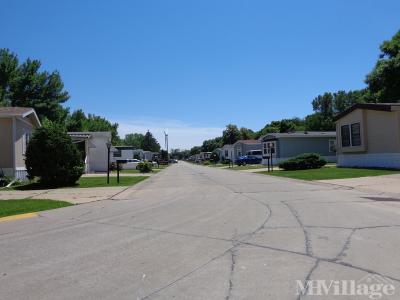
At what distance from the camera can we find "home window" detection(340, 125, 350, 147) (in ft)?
124

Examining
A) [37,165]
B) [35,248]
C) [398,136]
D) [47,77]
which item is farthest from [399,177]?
[47,77]

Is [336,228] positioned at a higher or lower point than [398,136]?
lower

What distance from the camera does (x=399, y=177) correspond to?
2444 cm

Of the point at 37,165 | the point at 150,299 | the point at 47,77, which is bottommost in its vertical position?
the point at 150,299

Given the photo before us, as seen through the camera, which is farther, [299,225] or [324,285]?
[299,225]

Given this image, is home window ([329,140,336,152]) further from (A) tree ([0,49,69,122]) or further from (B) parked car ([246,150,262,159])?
(A) tree ([0,49,69,122])

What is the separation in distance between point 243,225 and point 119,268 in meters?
4.30

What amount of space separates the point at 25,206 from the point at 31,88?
46798 millimetres

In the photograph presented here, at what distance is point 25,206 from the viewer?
16031mm

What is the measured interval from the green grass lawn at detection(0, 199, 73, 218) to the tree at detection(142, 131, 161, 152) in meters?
157

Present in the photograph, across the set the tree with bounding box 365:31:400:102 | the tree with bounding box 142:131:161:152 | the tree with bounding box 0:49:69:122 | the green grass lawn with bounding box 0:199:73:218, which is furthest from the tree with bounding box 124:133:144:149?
the green grass lawn with bounding box 0:199:73:218

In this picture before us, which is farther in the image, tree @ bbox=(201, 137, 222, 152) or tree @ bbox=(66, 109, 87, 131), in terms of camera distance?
tree @ bbox=(201, 137, 222, 152)

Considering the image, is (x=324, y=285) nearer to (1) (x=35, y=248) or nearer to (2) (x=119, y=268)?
(2) (x=119, y=268)

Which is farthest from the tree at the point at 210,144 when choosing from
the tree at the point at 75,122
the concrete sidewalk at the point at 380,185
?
the concrete sidewalk at the point at 380,185
